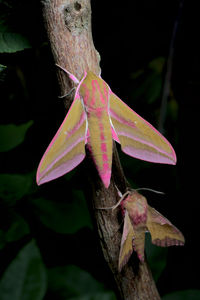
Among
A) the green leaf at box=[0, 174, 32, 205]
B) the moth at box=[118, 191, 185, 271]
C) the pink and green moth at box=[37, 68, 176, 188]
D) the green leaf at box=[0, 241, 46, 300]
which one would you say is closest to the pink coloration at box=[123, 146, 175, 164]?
the pink and green moth at box=[37, 68, 176, 188]

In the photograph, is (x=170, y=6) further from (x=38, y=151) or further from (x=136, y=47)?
(x=38, y=151)

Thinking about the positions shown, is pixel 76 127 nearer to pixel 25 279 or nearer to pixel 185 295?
pixel 25 279

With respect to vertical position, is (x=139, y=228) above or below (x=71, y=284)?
above

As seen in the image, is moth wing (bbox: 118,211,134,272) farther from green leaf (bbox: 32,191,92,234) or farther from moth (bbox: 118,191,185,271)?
green leaf (bbox: 32,191,92,234)

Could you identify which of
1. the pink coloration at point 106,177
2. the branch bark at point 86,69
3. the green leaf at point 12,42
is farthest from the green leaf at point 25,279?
the green leaf at point 12,42

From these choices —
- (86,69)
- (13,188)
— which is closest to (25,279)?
(13,188)

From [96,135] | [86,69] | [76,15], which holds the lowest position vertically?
[96,135]
